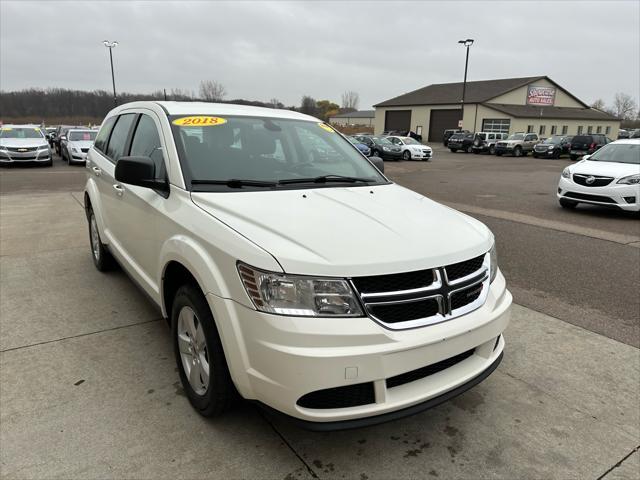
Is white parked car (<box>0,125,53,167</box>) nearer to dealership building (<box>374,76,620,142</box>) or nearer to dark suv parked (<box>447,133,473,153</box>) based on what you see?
dark suv parked (<box>447,133,473,153</box>)

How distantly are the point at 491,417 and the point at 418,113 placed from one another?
204 feet

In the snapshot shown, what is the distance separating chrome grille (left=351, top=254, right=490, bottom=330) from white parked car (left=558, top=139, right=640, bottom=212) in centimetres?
835

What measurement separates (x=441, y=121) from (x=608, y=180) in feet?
172

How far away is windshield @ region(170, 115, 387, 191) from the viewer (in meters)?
3.16

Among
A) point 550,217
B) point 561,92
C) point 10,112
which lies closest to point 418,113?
point 561,92

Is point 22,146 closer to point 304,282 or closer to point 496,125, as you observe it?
point 304,282

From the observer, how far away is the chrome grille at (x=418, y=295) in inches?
86.2

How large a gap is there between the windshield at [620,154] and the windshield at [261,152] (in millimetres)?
8415

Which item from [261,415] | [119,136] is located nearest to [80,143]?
[119,136]

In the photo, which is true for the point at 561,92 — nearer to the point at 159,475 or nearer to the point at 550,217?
the point at 550,217

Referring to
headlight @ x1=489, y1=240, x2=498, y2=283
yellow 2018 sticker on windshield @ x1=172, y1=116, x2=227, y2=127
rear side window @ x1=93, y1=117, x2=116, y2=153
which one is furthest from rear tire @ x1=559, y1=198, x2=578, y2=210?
rear side window @ x1=93, y1=117, x2=116, y2=153

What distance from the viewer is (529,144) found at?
117ft

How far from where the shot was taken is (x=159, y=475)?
2322 millimetres

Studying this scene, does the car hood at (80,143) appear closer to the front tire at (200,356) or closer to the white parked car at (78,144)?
the white parked car at (78,144)
